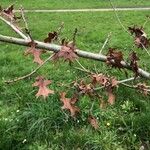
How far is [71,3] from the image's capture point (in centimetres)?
2217

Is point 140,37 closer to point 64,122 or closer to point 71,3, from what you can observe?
point 64,122

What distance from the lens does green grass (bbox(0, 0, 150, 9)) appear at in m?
21.1

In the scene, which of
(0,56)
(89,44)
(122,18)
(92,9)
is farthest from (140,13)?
(0,56)

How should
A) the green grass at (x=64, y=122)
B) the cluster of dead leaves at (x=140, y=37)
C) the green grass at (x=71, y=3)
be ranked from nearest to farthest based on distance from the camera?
1. the cluster of dead leaves at (x=140, y=37)
2. the green grass at (x=64, y=122)
3. the green grass at (x=71, y=3)

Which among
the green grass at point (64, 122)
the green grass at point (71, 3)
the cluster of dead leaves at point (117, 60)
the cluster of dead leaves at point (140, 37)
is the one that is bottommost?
the green grass at point (71, 3)

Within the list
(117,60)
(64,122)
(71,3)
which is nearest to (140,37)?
(117,60)

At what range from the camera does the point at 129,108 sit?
253 inches

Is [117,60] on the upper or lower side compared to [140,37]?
upper

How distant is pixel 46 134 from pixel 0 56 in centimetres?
423

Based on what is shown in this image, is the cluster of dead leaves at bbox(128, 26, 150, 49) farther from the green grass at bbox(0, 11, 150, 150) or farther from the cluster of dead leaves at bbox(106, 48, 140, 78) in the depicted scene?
the green grass at bbox(0, 11, 150, 150)

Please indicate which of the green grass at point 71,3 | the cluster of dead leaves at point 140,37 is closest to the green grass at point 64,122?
the cluster of dead leaves at point 140,37

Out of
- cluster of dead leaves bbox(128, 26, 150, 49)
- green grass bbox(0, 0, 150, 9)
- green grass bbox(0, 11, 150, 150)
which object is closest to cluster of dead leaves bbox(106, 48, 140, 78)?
cluster of dead leaves bbox(128, 26, 150, 49)

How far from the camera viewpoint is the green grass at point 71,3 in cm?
2108

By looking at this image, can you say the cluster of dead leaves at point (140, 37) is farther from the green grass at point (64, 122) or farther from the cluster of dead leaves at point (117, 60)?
the green grass at point (64, 122)
